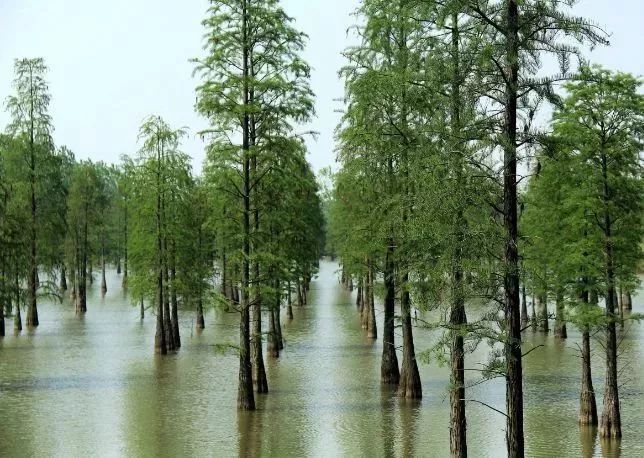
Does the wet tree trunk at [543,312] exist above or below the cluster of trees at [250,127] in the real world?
below

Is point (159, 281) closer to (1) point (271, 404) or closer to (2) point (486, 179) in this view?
(1) point (271, 404)

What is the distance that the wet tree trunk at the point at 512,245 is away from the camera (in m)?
16.4

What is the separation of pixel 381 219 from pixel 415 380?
19.3 ft

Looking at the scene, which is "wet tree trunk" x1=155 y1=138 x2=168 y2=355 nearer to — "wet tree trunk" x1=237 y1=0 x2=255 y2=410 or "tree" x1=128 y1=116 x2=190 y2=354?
"tree" x1=128 y1=116 x2=190 y2=354

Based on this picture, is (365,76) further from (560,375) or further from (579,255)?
(560,375)

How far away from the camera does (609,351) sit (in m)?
27.3

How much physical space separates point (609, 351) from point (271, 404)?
37.8ft

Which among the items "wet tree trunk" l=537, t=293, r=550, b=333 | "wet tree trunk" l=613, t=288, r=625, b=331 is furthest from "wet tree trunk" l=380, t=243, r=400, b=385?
"wet tree trunk" l=613, t=288, r=625, b=331

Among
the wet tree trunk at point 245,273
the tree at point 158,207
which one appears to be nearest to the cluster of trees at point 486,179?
the wet tree trunk at point 245,273

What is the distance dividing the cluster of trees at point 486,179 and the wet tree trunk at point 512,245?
3 centimetres

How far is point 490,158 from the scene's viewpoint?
16734 millimetres

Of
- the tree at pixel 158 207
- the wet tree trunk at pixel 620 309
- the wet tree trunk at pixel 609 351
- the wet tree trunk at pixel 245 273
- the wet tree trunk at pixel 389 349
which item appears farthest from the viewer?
the tree at pixel 158 207

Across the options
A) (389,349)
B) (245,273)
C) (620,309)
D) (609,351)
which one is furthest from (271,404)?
(620,309)

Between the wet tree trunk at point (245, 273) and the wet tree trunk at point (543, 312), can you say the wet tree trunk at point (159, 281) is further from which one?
the wet tree trunk at point (543, 312)
